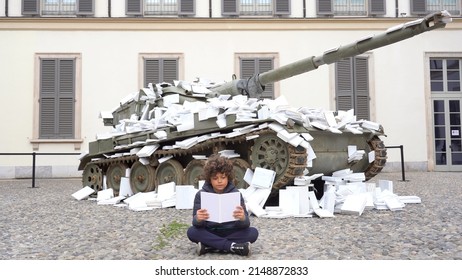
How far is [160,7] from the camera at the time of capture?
14742 mm

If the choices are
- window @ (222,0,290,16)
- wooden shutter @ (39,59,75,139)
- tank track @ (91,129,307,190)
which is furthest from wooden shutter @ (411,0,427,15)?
tank track @ (91,129,307,190)

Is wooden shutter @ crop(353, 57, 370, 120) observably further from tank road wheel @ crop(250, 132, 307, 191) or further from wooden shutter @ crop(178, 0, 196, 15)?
tank road wheel @ crop(250, 132, 307, 191)

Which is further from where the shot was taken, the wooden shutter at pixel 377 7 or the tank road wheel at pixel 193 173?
the wooden shutter at pixel 377 7

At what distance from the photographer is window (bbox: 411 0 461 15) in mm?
14922

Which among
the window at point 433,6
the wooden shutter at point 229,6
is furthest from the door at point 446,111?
the wooden shutter at point 229,6

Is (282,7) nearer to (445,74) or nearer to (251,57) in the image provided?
(251,57)

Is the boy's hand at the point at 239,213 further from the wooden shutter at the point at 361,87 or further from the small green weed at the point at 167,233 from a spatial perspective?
the wooden shutter at the point at 361,87

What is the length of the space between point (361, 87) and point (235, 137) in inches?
364

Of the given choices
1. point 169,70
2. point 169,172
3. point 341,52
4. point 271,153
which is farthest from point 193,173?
point 169,70

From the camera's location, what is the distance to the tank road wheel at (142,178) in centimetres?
759

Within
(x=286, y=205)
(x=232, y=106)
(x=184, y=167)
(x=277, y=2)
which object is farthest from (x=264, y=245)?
(x=277, y=2)

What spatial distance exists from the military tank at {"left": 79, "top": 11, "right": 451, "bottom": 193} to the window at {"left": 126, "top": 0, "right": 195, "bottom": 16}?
20.7 ft

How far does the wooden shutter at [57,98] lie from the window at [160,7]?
8.13 ft

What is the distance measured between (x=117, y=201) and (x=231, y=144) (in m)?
2.10
